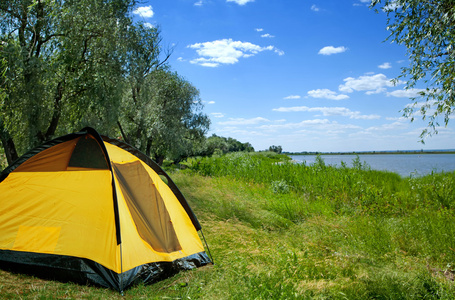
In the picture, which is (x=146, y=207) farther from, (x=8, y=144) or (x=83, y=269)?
(x=8, y=144)

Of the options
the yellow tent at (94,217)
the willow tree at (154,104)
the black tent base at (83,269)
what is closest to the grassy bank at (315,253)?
the black tent base at (83,269)

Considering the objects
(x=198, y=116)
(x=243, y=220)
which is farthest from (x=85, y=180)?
(x=198, y=116)

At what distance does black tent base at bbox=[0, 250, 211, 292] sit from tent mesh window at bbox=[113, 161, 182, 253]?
29cm

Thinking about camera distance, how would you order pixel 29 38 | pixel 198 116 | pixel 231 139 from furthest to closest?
1. pixel 231 139
2. pixel 198 116
3. pixel 29 38

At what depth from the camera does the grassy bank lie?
10.8 ft

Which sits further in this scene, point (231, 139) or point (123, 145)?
point (231, 139)

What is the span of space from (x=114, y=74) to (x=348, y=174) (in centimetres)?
875

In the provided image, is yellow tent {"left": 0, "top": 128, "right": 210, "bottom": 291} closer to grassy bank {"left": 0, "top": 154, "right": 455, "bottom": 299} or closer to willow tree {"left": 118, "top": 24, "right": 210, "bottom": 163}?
grassy bank {"left": 0, "top": 154, "right": 455, "bottom": 299}

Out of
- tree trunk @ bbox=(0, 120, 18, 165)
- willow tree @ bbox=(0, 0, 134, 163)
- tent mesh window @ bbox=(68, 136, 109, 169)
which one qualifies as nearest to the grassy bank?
tent mesh window @ bbox=(68, 136, 109, 169)

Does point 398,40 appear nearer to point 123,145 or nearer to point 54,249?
point 123,145

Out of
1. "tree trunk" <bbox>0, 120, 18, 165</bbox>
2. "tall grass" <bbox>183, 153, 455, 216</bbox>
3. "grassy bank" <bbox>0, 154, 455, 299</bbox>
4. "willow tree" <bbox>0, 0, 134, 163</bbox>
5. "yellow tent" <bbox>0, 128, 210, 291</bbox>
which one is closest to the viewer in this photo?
"grassy bank" <bbox>0, 154, 455, 299</bbox>

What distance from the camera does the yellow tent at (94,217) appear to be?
417 centimetres

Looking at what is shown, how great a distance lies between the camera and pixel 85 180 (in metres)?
4.76

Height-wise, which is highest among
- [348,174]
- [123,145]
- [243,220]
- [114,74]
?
[114,74]
